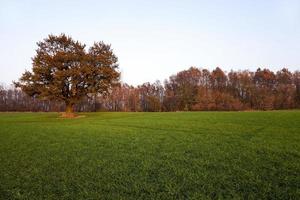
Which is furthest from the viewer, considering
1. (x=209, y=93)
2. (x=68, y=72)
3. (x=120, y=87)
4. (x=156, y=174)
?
(x=209, y=93)

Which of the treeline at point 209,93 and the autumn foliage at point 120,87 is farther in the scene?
the treeline at point 209,93

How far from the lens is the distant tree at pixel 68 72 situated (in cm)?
3834

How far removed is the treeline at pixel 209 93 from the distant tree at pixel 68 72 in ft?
126

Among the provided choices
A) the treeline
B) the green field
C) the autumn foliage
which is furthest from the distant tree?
the treeline

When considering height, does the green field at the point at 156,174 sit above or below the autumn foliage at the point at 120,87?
below

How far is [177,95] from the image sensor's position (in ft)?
296

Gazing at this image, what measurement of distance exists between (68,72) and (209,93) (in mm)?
58177

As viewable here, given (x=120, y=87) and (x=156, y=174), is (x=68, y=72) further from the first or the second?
(x=156, y=174)

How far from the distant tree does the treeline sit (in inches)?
1506

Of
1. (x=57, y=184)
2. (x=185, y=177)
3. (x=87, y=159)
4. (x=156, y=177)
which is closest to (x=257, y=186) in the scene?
(x=185, y=177)

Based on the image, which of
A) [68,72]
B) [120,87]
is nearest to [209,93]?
[120,87]

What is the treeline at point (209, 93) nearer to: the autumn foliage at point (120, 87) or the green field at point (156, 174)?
the autumn foliage at point (120, 87)

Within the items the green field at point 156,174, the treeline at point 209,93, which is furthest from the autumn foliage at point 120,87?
the green field at point 156,174

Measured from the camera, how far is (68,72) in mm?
37844
